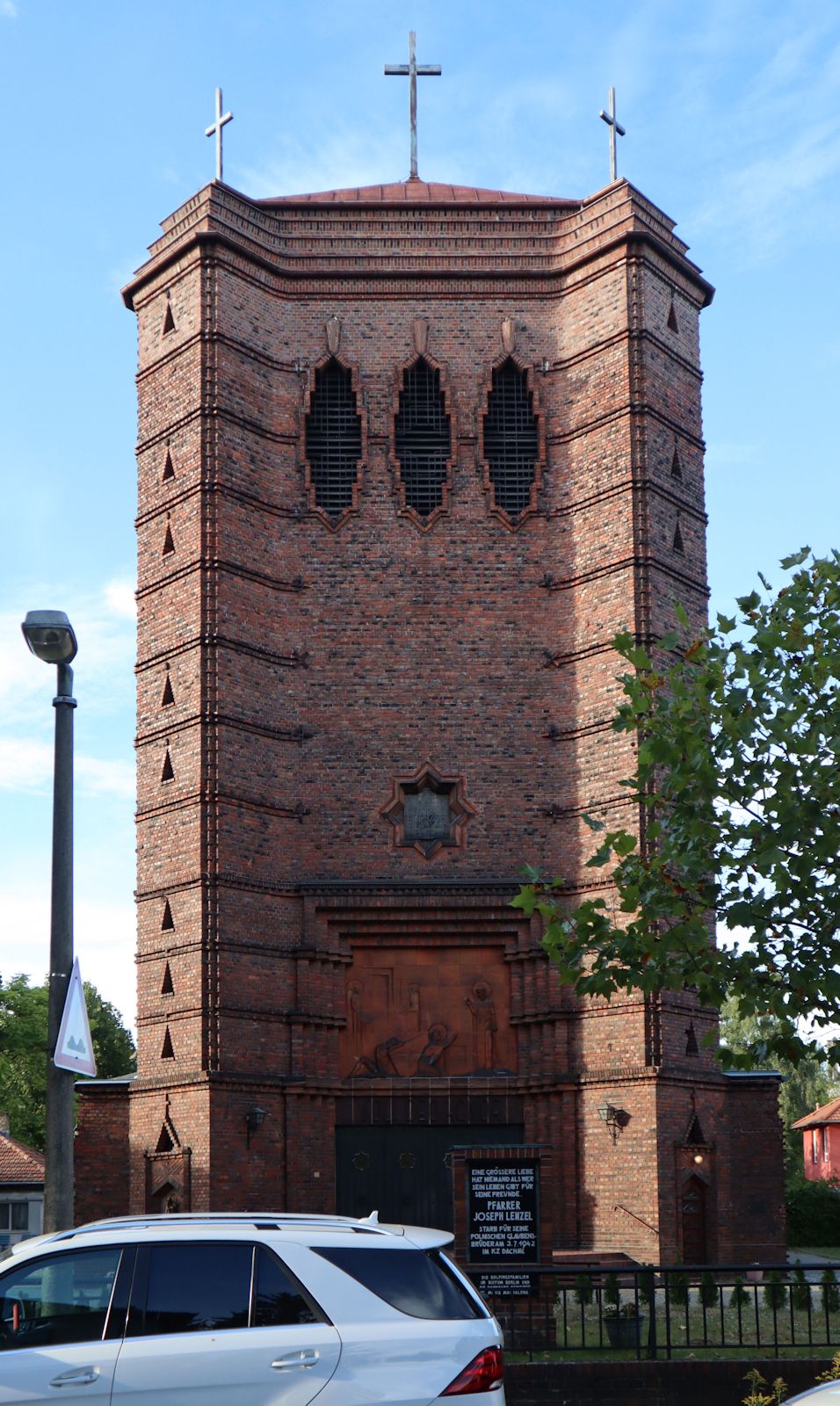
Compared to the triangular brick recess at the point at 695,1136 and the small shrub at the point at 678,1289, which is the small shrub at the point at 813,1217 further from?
the small shrub at the point at 678,1289

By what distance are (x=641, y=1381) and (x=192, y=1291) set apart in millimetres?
7550

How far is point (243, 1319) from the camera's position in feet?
27.3

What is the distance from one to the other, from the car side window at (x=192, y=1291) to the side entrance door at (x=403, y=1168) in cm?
1791

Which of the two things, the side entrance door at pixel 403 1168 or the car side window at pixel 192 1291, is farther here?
the side entrance door at pixel 403 1168

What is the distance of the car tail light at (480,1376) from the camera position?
810 cm

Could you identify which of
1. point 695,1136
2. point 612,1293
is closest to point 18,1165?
point 695,1136

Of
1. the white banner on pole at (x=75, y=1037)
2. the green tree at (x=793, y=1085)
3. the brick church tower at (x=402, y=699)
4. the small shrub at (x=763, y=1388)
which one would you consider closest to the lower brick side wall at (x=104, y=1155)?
the brick church tower at (x=402, y=699)

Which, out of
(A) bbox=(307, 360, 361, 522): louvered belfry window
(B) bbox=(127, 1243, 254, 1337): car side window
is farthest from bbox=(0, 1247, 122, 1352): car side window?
(A) bbox=(307, 360, 361, 522): louvered belfry window

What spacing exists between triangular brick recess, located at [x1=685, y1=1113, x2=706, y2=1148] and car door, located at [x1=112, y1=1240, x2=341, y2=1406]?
18.0 meters

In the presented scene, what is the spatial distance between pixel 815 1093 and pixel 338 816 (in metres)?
44.2

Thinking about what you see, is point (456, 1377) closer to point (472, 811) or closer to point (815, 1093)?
point (472, 811)

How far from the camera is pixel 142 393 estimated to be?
29250mm

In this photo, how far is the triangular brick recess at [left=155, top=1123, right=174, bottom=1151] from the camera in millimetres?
25594

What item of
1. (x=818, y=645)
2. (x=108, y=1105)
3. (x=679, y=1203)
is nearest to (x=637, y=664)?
(x=818, y=645)
